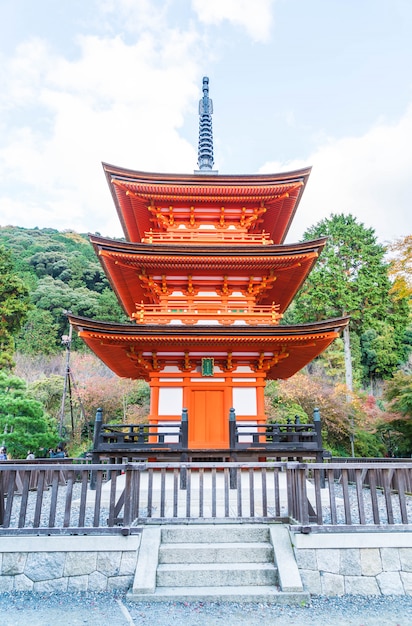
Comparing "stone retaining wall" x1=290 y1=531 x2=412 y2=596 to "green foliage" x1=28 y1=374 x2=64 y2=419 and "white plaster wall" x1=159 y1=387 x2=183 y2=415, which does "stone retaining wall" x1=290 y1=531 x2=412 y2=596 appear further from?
"green foliage" x1=28 y1=374 x2=64 y2=419

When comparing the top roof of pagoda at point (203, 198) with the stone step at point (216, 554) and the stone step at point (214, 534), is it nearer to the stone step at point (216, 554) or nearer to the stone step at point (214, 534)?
the stone step at point (214, 534)

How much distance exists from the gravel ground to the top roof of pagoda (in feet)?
34.5

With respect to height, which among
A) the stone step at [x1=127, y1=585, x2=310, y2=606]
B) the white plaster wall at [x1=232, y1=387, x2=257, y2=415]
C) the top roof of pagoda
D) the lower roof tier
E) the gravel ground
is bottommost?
the gravel ground

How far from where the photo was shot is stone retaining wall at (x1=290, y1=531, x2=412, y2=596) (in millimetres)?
5320

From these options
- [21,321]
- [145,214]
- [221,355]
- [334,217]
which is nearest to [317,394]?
[221,355]

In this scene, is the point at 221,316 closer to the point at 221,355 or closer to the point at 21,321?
the point at 221,355

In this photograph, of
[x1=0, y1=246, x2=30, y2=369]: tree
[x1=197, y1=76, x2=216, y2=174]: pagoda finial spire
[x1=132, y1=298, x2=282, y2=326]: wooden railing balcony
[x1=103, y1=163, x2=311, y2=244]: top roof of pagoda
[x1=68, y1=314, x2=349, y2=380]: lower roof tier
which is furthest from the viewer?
[x1=0, y1=246, x2=30, y2=369]: tree

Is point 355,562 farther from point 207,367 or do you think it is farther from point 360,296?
point 360,296

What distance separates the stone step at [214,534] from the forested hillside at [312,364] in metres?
13.3

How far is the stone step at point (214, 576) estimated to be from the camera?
527 cm

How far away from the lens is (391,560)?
17.9 ft

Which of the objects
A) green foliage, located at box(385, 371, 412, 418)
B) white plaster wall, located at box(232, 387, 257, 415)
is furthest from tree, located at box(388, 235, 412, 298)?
white plaster wall, located at box(232, 387, 257, 415)

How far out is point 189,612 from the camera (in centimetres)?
478

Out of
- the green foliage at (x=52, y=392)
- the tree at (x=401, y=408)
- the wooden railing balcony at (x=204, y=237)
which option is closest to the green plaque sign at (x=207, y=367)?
the wooden railing balcony at (x=204, y=237)
